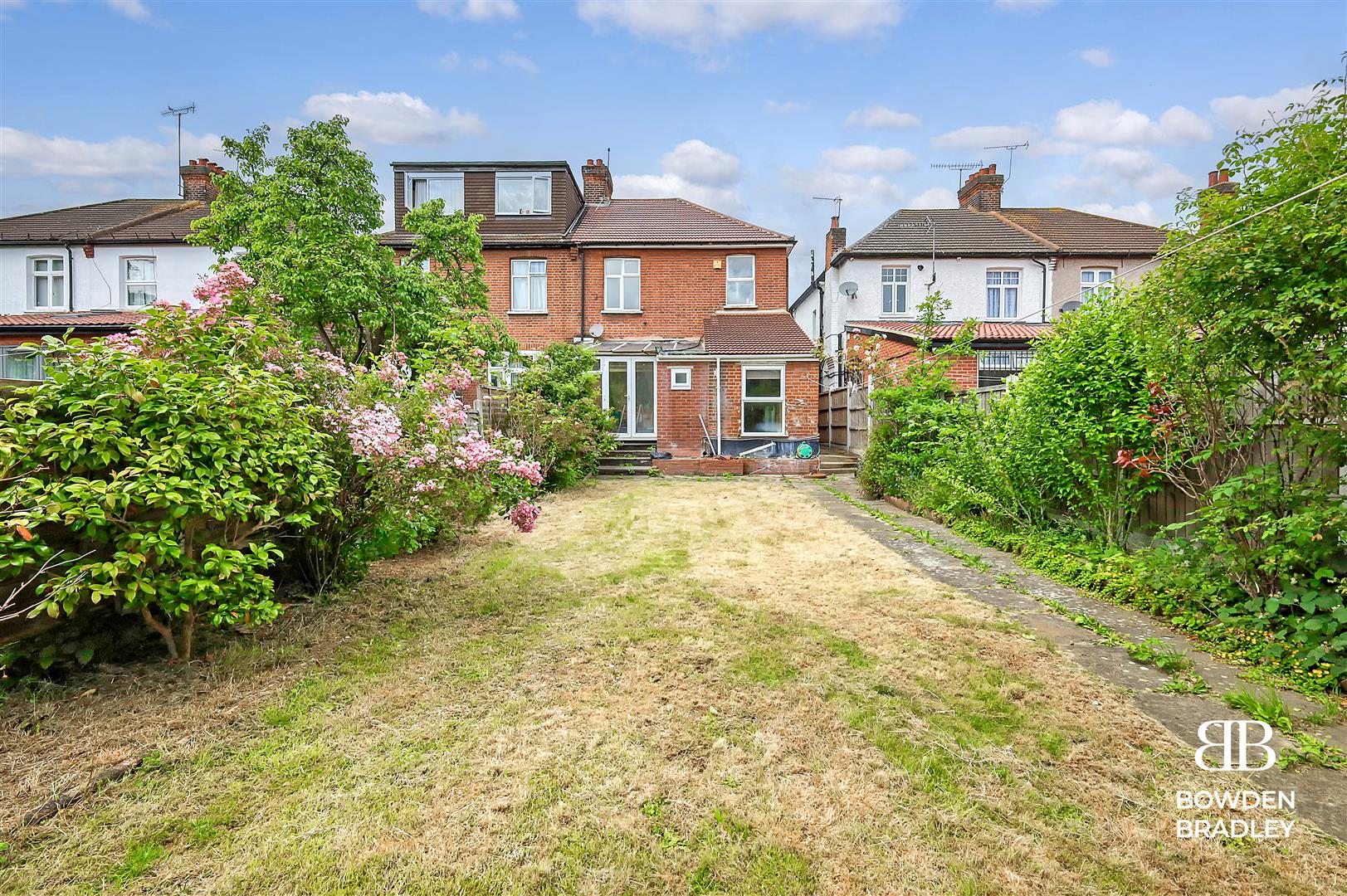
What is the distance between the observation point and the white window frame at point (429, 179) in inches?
758

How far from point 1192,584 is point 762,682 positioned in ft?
10.3

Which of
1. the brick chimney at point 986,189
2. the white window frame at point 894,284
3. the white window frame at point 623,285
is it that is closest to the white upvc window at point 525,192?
the white window frame at point 623,285

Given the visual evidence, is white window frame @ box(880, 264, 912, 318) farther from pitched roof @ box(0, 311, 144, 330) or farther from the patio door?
pitched roof @ box(0, 311, 144, 330)

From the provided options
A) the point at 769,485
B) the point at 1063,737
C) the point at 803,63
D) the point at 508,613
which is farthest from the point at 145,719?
the point at 803,63

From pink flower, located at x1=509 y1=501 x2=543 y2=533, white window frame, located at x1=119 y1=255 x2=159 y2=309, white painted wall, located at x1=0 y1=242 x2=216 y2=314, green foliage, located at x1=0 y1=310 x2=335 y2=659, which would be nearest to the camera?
green foliage, located at x1=0 y1=310 x2=335 y2=659

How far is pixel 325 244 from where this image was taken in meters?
11.4

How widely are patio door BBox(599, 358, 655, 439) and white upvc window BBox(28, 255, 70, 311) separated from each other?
57.6 feet

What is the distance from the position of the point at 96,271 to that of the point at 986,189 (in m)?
30.1

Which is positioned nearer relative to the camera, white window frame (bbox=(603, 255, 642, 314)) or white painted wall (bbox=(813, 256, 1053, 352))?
white window frame (bbox=(603, 255, 642, 314))

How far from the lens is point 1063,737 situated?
287 cm

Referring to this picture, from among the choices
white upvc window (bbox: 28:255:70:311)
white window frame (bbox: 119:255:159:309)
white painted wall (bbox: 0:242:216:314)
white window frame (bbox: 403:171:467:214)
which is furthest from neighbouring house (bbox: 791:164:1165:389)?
white upvc window (bbox: 28:255:70:311)

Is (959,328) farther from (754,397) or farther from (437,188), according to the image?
(437,188)

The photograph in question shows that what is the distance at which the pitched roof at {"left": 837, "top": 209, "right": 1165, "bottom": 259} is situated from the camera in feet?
66.8

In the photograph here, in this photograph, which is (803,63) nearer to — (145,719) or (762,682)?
(762,682)
